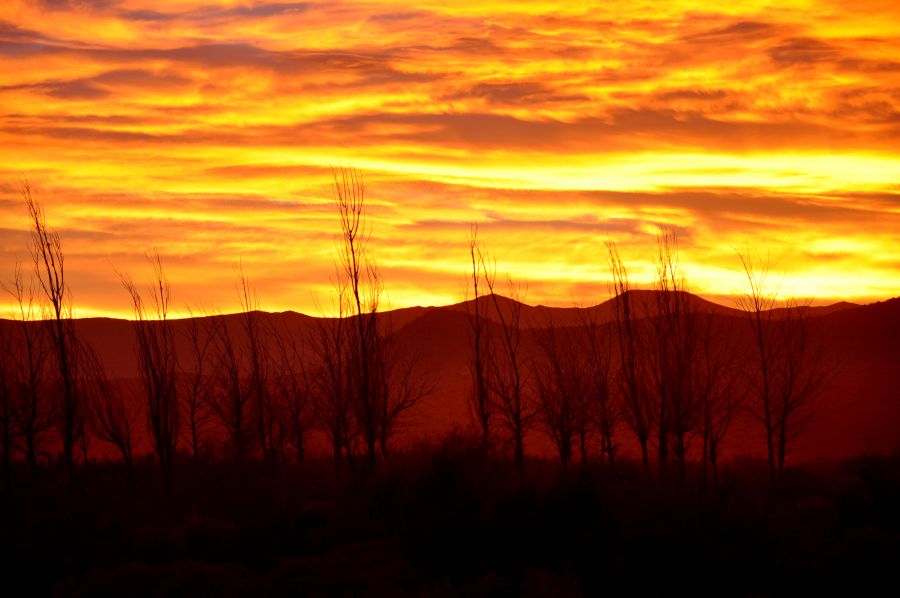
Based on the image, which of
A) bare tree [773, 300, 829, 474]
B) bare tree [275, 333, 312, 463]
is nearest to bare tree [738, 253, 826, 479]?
bare tree [773, 300, 829, 474]

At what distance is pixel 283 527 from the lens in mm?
16938

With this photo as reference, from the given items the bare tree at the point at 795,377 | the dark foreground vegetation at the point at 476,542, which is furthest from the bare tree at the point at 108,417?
the bare tree at the point at 795,377

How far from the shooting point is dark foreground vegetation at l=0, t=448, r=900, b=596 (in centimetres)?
1374

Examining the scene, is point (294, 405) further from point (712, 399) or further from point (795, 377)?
point (795, 377)

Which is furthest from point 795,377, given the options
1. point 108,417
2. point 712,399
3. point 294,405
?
point 108,417

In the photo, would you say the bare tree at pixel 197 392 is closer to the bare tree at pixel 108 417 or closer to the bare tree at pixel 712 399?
the bare tree at pixel 108 417

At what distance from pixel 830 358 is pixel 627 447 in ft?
58.3

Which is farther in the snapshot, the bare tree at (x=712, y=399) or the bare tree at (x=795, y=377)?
the bare tree at (x=795, y=377)

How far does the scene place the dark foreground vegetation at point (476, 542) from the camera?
45.1 ft

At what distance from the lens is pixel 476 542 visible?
48.9 feet

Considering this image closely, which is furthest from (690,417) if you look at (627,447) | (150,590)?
(627,447)

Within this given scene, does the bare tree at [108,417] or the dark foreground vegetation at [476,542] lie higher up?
the bare tree at [108,417]

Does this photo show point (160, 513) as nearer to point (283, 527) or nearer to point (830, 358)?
point (283, 527)

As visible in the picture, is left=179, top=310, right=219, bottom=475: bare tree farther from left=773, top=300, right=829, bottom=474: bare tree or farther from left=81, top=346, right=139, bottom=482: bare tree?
left=773, top=300, right=829, bottom=474: bare tree
